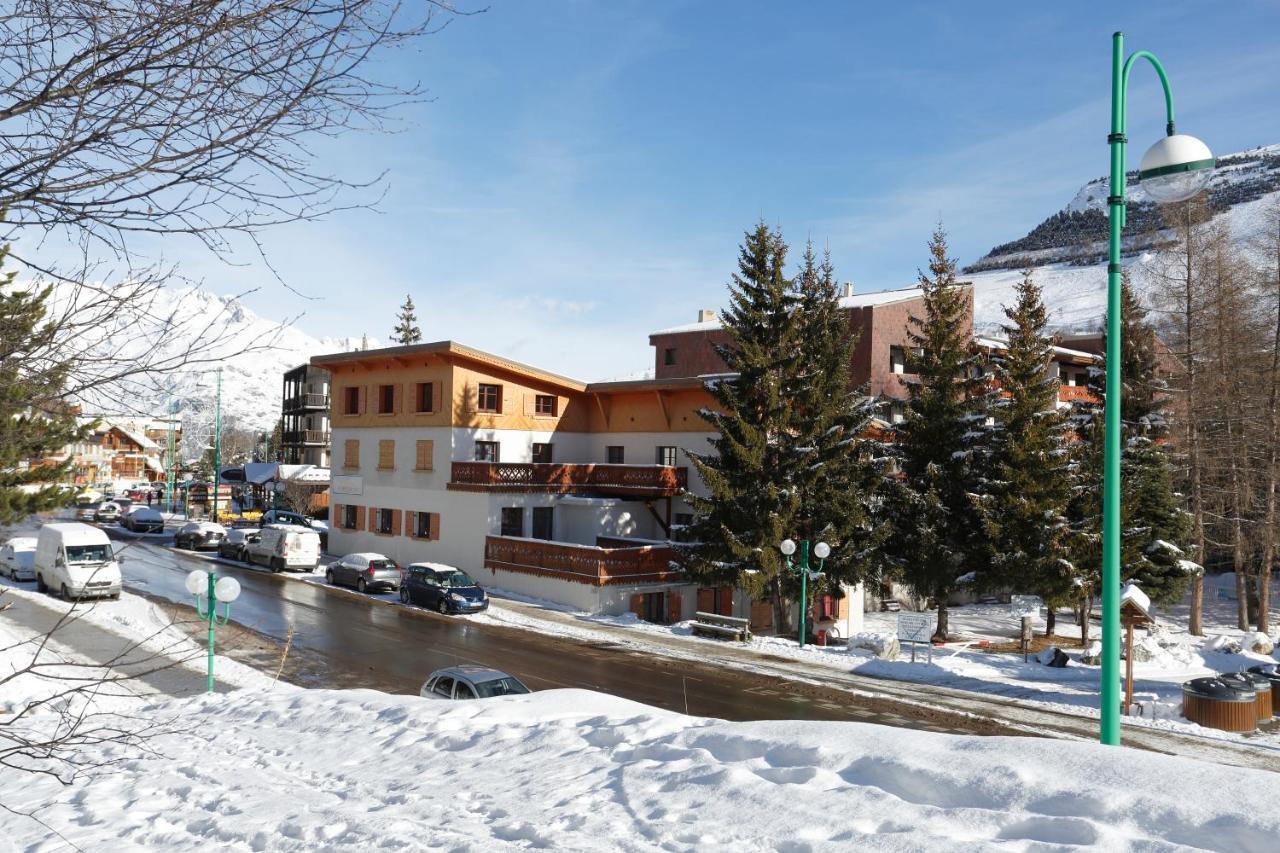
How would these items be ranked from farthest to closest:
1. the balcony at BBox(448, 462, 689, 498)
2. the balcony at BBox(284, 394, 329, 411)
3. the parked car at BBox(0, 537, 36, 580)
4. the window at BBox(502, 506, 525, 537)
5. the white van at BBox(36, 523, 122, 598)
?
the balcony at BBox(284, 394, 329, 411) → the window at BBox(502, 506, 525, 537) → the balcony at BBox(448, 462, 689, 498) → the parked car at BBox(0, 537, 36, 580) → the white van at BBox(36, 523, 122, 598)

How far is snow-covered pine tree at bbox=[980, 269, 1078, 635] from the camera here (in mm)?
32906

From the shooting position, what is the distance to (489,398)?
138 ft

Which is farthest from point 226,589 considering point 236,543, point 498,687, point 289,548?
point 236,543

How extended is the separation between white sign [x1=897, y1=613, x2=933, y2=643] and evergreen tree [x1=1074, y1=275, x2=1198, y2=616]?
1258 cm

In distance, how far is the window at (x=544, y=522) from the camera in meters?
40.3

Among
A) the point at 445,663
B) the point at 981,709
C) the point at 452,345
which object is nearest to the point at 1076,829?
the point at 981,709

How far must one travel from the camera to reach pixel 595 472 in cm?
4122

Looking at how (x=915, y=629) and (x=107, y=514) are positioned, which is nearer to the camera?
(x=915, y=629)

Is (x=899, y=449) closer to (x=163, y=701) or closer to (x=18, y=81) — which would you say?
(x=163, y=701)

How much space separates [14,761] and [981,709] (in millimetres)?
18780

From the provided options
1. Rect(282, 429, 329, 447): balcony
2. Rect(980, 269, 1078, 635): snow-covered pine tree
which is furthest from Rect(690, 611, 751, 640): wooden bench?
Rect(282, 429, 329, 447): balcony

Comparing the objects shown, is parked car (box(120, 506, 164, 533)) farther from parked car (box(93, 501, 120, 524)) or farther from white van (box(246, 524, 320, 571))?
white van (box(246, 524, 320, 571))

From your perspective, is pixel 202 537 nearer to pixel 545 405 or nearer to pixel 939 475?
pixel 545 405

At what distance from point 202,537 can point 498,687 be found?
124 ft
